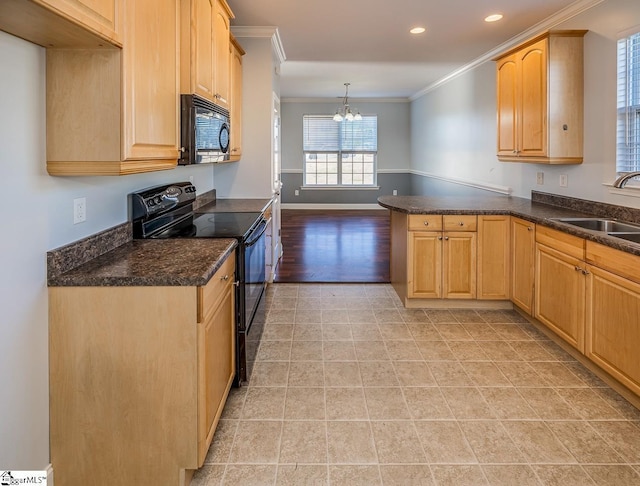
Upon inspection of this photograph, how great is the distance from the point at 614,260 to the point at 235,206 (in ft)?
9.30

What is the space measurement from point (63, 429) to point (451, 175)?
695 centimetres

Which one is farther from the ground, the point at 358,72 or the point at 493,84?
the point at 358,72

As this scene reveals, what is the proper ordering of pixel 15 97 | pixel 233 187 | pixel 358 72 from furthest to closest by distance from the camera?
pixel 358 72 < pixel 233 187 < pixel 15 97

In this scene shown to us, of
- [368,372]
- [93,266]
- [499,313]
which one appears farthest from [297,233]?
[93,266]

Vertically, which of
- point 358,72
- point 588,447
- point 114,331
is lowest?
point 588,447

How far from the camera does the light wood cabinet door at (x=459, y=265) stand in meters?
4.12

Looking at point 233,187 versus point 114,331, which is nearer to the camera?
point 114,331

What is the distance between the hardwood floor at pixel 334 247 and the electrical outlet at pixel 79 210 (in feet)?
10.6

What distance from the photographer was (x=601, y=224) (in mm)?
3400

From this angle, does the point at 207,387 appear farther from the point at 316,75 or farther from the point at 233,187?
the point at 316,75

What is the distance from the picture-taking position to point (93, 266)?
1961 millimetres

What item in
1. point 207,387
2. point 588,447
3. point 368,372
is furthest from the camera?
point 368,372

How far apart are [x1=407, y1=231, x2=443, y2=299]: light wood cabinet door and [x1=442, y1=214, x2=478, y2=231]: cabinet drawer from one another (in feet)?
0.36

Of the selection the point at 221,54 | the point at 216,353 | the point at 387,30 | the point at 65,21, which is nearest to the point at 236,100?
the point at 221,54
